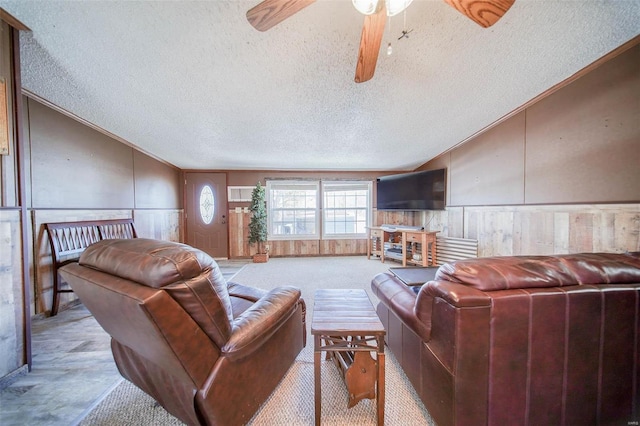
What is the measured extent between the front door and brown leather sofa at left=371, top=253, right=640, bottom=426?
5005 mm

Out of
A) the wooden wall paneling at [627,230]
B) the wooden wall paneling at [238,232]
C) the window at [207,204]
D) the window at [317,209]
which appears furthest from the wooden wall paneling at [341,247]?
the wooden wall paneling at [627,230]

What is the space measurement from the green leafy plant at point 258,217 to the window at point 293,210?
1.17 feet

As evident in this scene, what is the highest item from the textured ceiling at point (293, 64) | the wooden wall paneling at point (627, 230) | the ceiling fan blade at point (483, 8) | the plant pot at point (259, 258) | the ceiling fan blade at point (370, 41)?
the textured ceiling at point (293, 64)

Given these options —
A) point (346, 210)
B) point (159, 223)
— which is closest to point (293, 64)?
point (346, 210)

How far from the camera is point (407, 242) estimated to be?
432cm

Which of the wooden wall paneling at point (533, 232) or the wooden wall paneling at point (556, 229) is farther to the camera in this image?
the wooden wall paneling at point (533, 232)

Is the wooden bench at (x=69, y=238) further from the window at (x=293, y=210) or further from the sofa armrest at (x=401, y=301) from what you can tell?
the sofa armrest at (x=401, y=301)

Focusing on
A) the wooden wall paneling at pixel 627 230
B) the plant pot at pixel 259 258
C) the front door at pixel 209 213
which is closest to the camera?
the wooden wall paneling at pixel 627 230

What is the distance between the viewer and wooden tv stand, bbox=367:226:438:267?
3.79 meters

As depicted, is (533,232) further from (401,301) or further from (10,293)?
(10,293)

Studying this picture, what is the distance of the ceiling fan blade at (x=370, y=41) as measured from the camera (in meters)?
1.08

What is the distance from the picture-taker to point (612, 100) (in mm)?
1670

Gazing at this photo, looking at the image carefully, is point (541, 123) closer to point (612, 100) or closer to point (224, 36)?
point (612, 100)

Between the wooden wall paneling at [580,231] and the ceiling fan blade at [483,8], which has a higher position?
the ceiling fan blade at [483,8]
